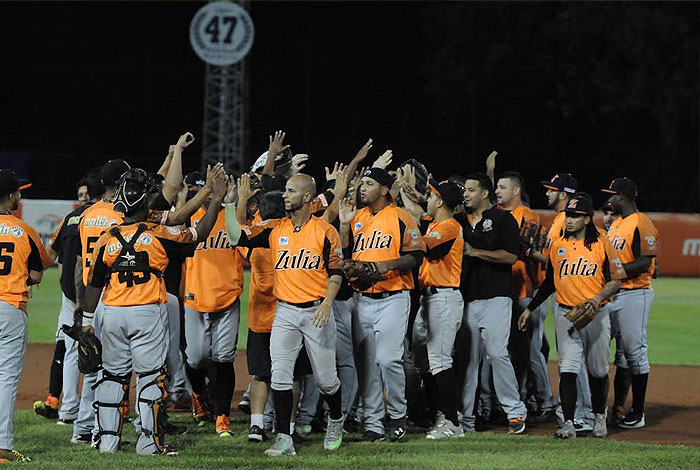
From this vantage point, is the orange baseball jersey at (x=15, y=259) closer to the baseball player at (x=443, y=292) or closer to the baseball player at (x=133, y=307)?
the baseball player at (x=133, y=307)

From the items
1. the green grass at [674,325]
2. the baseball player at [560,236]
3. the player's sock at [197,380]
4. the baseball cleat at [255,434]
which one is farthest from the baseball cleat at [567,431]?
the green grass at [674,325]

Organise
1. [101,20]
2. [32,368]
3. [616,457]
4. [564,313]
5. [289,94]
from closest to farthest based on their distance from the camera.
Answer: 1. [616,457]
2. [564,313]
3. [32,368]
4. [289,94]
5. [101,20]

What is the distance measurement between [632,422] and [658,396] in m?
1.87

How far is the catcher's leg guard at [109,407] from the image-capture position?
7.45 metres

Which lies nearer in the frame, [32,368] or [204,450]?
[204,450]

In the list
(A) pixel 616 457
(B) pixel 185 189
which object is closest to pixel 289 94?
(B) pixel 185 189

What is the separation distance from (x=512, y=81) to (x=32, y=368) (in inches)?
960

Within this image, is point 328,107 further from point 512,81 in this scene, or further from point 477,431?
point 477,431

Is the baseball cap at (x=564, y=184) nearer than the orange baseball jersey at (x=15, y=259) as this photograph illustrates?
No

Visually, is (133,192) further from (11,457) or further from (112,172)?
(11,457)

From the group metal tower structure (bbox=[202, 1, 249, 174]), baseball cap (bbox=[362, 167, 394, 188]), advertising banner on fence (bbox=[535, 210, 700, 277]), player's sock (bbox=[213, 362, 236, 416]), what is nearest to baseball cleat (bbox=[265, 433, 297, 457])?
player's sock (bbox=[213, 362, 236, 416])

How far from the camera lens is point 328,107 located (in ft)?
110

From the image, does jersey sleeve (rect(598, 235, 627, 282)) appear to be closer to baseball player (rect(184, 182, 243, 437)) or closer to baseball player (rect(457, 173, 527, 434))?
baseball player (rect(457, 173, 527, 434))

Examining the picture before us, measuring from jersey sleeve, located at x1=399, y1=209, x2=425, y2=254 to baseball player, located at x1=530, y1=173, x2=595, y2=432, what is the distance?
5.23 feet
